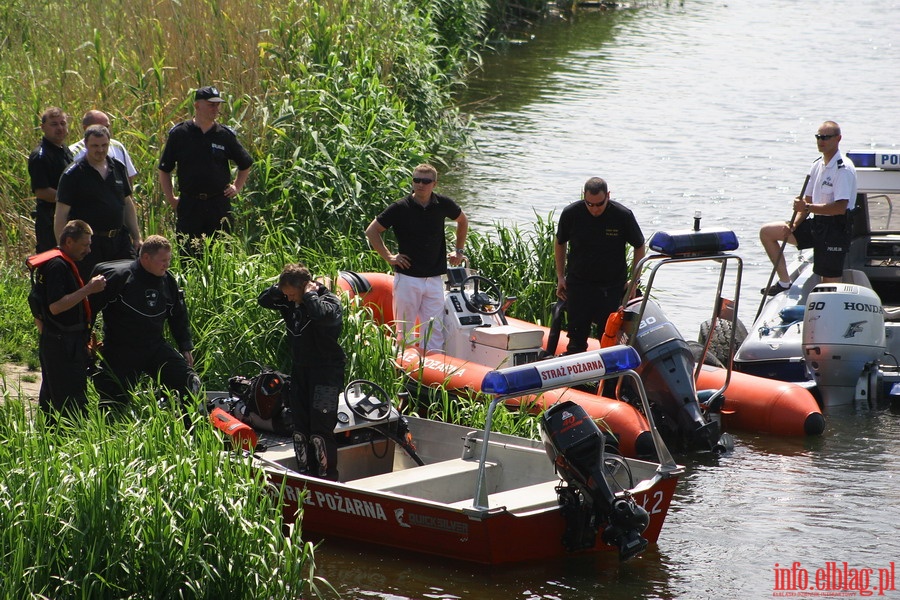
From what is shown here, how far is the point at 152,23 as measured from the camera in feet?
43.4

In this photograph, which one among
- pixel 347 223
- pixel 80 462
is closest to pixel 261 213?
pixel 347 223

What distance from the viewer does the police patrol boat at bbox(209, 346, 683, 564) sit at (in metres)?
6.57

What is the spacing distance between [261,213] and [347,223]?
2.62 ft

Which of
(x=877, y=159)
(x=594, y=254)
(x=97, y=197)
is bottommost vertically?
(x=594, y=254)

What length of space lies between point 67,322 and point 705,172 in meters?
12.9

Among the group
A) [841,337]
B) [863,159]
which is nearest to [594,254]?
[841,337]

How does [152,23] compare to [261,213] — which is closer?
[261,213]

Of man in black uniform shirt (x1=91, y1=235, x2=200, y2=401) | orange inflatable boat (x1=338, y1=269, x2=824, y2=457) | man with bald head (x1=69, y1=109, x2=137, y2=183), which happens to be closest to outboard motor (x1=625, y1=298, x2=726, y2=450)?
orange inflatable boat (x1=338, y1=269, x2=824, y2=457)

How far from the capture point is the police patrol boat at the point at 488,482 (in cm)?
657

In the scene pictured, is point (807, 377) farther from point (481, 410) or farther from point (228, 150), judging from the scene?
point (228, 150)

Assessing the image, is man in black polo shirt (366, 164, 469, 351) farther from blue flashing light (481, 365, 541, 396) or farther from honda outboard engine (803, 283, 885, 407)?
honda outboard engine (803, 283, 885, 407)

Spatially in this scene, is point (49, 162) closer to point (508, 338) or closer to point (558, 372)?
point (508, 338)

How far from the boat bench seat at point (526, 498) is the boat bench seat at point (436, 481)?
239 millimetres

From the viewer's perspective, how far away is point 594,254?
9.05 m
